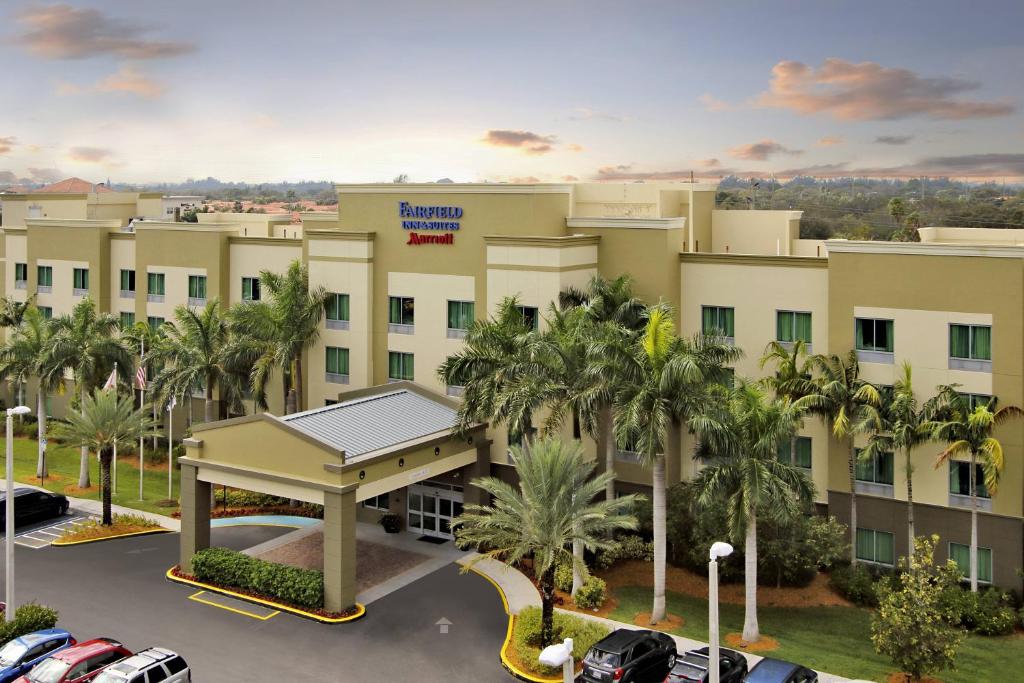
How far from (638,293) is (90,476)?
31597 millimetres

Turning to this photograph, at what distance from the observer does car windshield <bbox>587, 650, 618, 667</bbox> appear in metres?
28.2

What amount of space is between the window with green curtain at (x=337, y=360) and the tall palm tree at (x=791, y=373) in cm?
2046

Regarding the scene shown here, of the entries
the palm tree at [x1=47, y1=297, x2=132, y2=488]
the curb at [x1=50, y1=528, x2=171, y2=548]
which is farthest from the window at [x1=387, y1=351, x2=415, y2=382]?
the palm tree at [x1=47, y1=297, x2=132, y2=488]

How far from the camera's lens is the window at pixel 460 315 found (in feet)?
148

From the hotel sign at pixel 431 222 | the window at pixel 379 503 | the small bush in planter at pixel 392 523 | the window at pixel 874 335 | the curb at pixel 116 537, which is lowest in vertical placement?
the curb at pixel 116 537

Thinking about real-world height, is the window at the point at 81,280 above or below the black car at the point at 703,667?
above

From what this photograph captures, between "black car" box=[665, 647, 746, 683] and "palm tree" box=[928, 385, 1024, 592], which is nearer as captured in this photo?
"black car" box=[665, 647, 746, 683]

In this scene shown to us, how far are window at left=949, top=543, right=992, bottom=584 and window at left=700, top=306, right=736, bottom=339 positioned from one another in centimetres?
1170

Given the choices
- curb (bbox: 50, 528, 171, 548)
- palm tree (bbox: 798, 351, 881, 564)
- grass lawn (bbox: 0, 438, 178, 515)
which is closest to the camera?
palm tree (bbox: 798, 351, 881, 564)

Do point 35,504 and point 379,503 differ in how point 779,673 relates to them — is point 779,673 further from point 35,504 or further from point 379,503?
point 35,504

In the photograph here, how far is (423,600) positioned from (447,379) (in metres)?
8.67

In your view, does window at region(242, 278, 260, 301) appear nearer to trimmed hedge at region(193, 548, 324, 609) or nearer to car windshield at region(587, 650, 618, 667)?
trimmed hedge at region(193, 548, 324, 609)

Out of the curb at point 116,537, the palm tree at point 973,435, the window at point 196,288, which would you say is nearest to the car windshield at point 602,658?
the palm tree at point 973,435

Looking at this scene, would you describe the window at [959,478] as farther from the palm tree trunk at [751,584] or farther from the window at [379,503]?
the window at [379,503]
